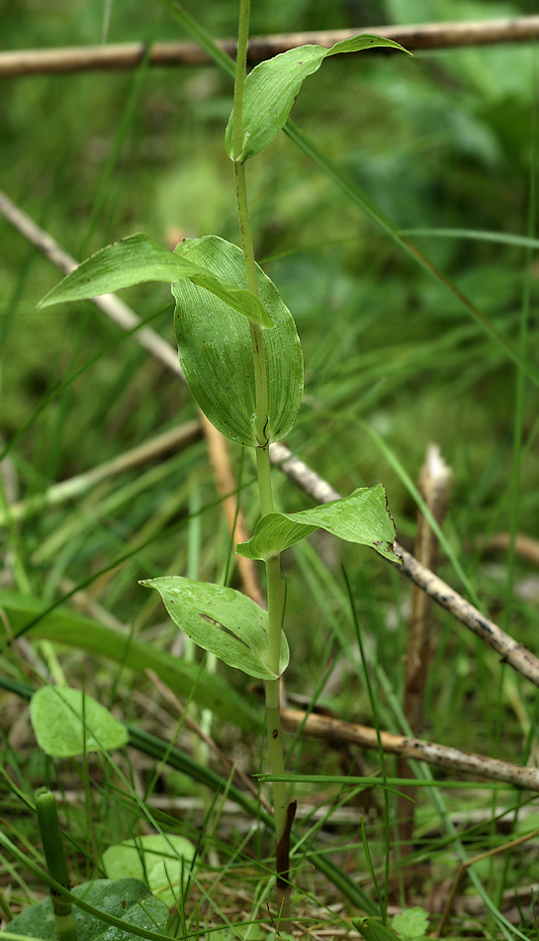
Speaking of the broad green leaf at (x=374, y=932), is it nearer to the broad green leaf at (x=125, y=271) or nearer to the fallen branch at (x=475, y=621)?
the fallen branch at (x=475, y=621)

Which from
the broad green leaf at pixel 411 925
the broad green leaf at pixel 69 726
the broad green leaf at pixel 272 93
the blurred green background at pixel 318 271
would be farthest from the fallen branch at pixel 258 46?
the broad green leaf at pixel 411 925

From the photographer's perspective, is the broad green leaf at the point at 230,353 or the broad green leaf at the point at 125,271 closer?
the broad green leaf at the point at 125,271

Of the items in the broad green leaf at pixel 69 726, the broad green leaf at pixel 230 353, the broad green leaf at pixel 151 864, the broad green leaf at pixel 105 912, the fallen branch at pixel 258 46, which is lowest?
the broad green leaf at pixel 151 864

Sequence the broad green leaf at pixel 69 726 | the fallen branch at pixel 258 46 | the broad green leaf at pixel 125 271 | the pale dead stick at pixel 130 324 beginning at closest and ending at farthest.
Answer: the broad green leaf at pixel 125 271 → the broad green leaf at pixel 69 726 → the fallen branch at pixel 258 46 → the pale dead stick at pixel 130 324

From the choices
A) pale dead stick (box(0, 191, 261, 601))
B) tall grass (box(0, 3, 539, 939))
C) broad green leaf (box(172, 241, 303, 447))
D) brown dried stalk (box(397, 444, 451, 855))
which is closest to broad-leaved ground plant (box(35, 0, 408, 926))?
broad green leaf (box(172, 241, 303, 447))

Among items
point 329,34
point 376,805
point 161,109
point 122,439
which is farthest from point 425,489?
point 161,109

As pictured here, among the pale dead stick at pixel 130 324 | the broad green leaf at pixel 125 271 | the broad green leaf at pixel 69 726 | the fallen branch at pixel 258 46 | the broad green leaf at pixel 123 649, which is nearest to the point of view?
the broad green leaf at pixel 125 271
